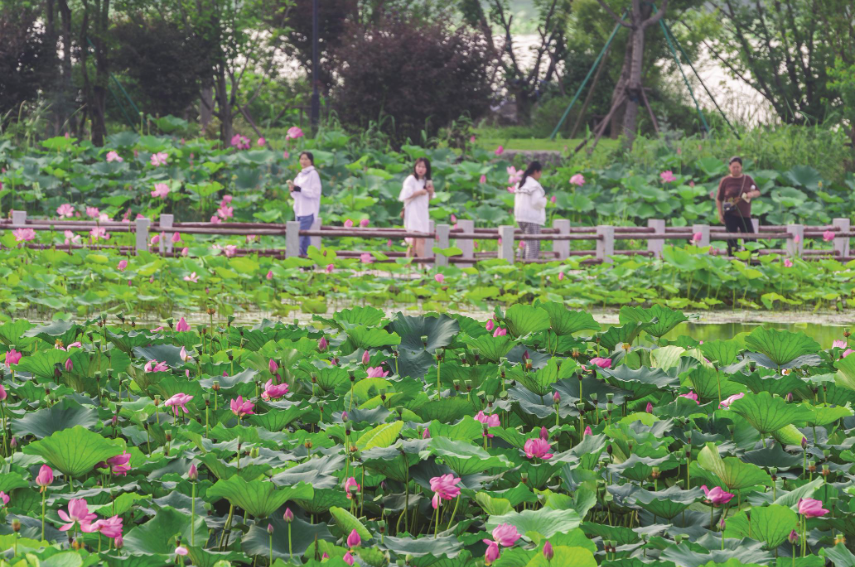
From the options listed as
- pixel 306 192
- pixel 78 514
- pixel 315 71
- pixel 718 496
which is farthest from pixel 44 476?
pixel 315 71

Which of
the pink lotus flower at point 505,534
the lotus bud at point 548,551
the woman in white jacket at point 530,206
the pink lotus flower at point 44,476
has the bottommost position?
the pink lotus flower at point 505,534

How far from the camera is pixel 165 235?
383 inches

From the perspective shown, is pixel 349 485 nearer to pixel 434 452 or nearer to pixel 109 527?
A: pixel 434 452

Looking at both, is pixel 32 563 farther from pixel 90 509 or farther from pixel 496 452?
pixel 496 452

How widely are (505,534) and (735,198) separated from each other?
10020 mm

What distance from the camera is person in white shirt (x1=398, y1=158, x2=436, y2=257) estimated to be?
1062 centimetres

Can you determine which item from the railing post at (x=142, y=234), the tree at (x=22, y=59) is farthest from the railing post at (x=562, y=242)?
the tree at (x=22, y=59)

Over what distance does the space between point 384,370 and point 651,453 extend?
1347 mm

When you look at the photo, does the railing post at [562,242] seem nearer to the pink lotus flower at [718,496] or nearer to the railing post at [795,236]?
the railing post at [795,236]

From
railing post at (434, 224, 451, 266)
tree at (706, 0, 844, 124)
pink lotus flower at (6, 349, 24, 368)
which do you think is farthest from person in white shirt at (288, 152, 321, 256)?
tree at (706, 0, 844, 124)

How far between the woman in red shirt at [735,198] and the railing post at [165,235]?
5942mm

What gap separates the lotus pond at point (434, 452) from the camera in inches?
82.4

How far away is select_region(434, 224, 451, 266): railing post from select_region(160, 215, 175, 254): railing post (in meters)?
2.62

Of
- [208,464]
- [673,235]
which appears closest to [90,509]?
[208,464]
